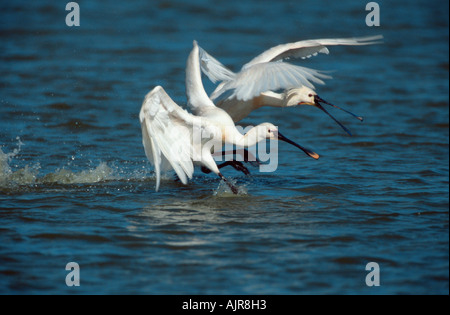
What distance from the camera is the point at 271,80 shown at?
8.15 meters

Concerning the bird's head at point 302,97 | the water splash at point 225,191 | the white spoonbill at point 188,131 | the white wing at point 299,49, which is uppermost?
the white wing at point 299,49

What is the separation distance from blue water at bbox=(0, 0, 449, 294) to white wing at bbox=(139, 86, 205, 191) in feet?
1.80

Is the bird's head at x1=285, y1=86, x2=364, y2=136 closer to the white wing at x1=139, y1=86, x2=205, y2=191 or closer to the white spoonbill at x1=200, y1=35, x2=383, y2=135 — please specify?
the white spoonbill at x1=200, y1=35, x2=383, y2=135

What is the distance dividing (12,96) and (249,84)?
740cm

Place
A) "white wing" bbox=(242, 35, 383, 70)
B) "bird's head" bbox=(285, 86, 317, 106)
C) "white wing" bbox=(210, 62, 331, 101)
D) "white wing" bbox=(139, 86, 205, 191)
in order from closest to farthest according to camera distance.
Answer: "white wing" bbox=(139, 86, 205, 191) → "white wing" bbox=(210, 62, 331, 101) → "white wing" bbox=(242, 35, 383, 70) → "bird's head" bbox=(285, 86, 317, 106)

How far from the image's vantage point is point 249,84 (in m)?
8.26

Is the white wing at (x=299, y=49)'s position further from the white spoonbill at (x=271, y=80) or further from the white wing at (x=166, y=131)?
the white wing at (x=166, y=131)

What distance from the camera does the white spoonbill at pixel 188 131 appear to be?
7.73 metres

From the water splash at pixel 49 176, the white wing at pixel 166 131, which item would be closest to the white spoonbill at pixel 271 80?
the white wing at pixel 166 131

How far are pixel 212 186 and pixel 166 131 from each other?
1659 mm

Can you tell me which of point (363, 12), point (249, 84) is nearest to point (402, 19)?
point (363, 12)

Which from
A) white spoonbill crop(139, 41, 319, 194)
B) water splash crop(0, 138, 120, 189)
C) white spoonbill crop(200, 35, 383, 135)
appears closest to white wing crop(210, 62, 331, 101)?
white spoonbill crop(200, 35, 383, 135)

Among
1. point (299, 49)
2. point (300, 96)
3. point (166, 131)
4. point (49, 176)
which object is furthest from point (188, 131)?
point (299, 49)

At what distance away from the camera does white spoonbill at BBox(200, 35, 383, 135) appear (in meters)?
8.17
